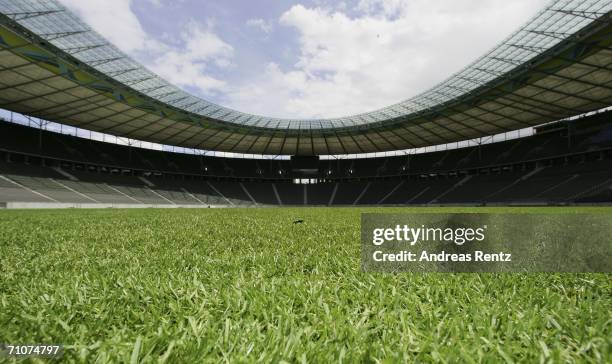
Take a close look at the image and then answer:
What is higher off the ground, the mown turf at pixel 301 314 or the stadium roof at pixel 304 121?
the stadium roof at pixel 304 121

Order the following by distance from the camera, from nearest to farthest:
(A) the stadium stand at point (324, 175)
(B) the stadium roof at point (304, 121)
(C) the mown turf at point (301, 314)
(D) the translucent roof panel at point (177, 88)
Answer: (C) the mown turf at point (301, 314), (D) the translucent roof panel at point (177, 88), (B) the stadium roof at point (304, 121), (A) the stadium stand at point (324, 175)

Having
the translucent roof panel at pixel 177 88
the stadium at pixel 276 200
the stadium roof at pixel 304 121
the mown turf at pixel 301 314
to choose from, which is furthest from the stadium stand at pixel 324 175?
the mown turf at pixel 301 314

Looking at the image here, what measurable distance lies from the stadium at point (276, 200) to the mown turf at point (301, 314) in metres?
0.01

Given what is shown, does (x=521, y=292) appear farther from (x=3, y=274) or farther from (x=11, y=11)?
(x=11, y=11)

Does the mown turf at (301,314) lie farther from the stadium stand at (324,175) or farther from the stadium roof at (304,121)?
the stadium stand at (324,175)

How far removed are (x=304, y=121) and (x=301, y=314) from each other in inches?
1758

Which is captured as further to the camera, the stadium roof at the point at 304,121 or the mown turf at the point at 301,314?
the stadium roof at the point at 304,121

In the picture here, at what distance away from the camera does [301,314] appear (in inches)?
49.1

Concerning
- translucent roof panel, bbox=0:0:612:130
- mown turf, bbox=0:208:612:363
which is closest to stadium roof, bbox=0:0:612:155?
translucent roof panel, bbox=0:0:612:130

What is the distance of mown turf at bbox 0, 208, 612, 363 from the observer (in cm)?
91

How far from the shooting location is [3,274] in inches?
75.7

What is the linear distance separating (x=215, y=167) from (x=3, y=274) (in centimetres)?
5830

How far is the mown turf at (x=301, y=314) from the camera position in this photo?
0.91 meters

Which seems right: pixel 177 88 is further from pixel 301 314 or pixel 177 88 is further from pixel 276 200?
pixel 301 314
